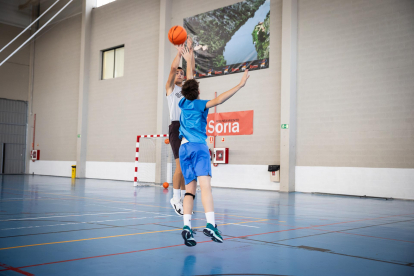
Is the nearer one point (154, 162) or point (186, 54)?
point (186, 54)

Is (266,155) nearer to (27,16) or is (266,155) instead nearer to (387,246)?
(387,246)

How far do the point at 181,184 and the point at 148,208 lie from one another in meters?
1.67

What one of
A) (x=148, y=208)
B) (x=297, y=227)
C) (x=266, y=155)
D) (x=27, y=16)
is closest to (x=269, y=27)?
(x=266, y=155)

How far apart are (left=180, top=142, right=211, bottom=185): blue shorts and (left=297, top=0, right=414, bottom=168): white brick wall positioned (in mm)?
9356

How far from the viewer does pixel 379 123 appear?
1183 centimetres

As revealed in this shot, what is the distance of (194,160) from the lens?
3.87m

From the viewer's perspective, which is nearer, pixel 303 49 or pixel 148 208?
pixel 148 208

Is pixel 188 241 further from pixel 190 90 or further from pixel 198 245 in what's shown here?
pixel 190 90

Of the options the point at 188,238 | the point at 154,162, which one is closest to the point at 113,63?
the point at 154,162

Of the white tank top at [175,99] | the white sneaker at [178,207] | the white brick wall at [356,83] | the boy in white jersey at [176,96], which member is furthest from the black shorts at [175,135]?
the white brick wall at [356,83]

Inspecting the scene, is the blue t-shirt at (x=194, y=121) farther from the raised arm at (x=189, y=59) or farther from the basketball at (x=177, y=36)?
the basketball at (x=177, y=36)

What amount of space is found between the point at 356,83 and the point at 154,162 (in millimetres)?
9241

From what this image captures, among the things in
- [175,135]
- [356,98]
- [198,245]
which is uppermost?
[356,98]

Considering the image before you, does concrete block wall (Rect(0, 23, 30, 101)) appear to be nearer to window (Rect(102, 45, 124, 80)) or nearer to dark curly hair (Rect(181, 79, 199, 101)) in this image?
window (Rect(102, 45, 124, 80))
